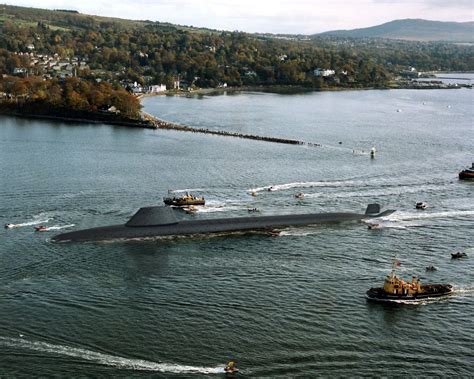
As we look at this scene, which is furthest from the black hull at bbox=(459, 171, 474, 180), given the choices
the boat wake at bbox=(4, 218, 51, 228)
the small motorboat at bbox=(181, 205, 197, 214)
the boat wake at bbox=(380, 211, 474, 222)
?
the boat wake at bbox=(4, 218, 51, 228)

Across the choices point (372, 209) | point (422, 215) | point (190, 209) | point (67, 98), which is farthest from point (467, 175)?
point (67, 98)

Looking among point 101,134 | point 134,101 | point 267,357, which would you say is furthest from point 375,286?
point 134,101

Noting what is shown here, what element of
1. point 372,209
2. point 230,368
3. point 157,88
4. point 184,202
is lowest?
point 230,368

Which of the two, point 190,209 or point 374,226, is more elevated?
point 190,209

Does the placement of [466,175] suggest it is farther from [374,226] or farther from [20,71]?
[20,71]

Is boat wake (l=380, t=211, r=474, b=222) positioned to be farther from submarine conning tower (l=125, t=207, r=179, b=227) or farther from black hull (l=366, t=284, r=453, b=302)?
submarine conning tower (l=125, t=207, r=179, b=227)

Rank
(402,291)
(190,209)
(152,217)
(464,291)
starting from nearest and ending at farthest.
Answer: (402,291), (464,291), (152,217), (190,209)

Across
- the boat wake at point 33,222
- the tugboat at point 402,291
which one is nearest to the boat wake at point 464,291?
the tugboat at point 402,291
